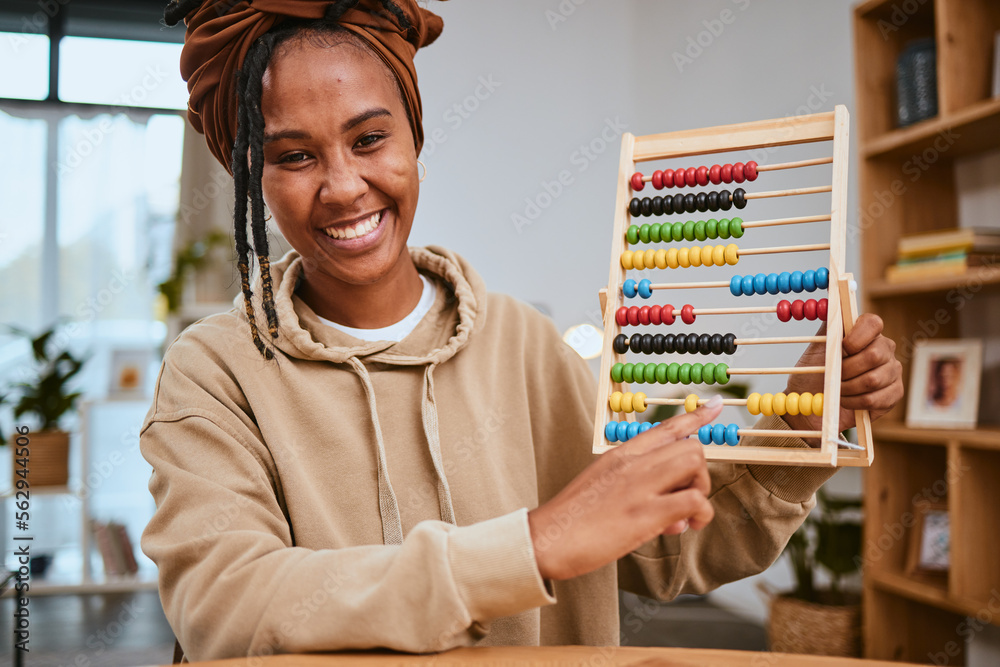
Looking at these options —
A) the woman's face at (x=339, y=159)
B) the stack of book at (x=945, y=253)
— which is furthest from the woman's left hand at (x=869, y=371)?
the stack of book at (x=945, y=253)

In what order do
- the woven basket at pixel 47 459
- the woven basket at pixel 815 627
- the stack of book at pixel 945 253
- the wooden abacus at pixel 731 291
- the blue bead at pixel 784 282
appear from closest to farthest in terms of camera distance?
the wooden abacus at pixel 731 291 → the blue bead at pixel 784 282 → the stack of book at pixel 945 253 → the woven basket at pixel 815 627 → the woven basket at pixel 47 459

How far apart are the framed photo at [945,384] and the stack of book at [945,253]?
0.98 ft

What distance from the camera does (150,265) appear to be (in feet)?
17.6

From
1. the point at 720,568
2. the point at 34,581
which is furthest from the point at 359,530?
the point at 34,581

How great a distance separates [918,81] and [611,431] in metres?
2.31

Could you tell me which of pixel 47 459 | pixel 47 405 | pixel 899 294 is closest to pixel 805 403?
pixel 899 294

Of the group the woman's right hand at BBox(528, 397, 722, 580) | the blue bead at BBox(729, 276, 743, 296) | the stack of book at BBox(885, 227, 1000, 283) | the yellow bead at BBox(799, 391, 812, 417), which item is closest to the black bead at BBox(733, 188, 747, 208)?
the blue bead at BBox(729, 276, 743, 296)

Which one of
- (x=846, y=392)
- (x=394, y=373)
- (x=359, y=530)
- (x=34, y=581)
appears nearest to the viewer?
(x=846, y=392)

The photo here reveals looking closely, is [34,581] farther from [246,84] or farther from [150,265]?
[246,84]

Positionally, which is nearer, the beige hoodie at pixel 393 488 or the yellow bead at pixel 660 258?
the beige hoodie at pixel 393 488

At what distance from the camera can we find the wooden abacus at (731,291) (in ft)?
3.36

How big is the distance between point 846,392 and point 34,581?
5205 millimetres

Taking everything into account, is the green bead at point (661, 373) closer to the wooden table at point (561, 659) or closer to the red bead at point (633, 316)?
the red bead at point (633, 316)

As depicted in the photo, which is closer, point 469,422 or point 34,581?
point 469,422
